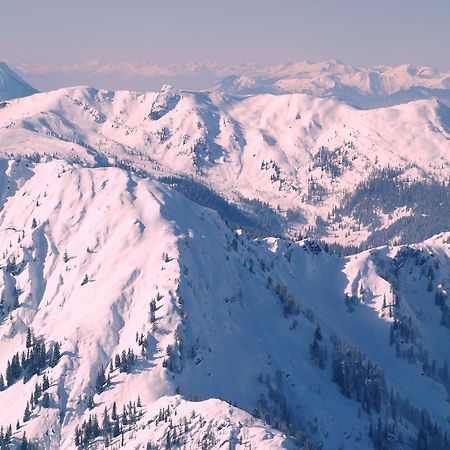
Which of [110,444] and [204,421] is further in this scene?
[110,444]

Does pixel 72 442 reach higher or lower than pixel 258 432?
lower

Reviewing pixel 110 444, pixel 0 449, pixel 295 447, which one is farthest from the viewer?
pixel 0 449

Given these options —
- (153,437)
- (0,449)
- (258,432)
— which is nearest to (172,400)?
(153,437)

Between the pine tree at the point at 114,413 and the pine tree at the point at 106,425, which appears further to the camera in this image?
the pine tree at the point at 114,413

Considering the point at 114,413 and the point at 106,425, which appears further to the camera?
the point at 114,413

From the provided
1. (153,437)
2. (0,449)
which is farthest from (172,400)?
(0,449)

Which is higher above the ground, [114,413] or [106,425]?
[106,425]

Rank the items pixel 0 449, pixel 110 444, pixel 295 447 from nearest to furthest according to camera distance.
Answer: pixel 295 447
pixel 110 444
pixel 0 449

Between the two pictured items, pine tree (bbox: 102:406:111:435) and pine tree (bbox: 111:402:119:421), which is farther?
pine tree (bbox: 111:402:119:421)

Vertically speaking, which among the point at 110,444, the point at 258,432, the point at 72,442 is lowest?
the point at 72,442

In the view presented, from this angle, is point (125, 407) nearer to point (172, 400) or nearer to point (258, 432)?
point (172, 400)
